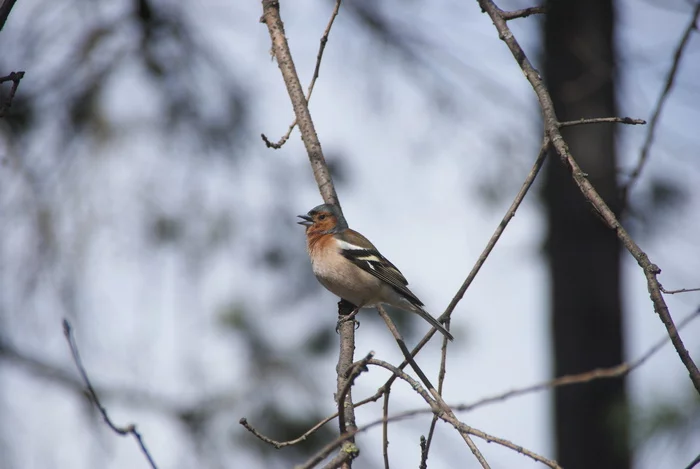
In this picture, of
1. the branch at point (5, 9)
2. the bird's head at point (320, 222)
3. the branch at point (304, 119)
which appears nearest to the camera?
the branch at point (5, 9)

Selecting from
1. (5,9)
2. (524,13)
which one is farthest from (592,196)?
(5,9)

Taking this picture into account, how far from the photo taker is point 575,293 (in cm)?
943

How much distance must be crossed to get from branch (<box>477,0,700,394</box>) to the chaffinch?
196cm

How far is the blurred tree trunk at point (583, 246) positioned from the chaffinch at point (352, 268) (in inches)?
145

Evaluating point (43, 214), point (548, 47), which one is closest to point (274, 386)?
point (43, 214)

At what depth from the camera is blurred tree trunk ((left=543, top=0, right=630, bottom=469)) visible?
8.95m

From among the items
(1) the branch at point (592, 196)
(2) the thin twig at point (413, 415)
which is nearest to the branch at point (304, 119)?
(1) the branch at point (592, 196)

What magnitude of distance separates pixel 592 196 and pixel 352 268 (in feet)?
9.40

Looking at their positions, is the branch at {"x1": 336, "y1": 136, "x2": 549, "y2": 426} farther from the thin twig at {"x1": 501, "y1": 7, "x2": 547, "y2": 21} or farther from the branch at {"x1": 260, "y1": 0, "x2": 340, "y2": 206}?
the branch at {"x1": 260, "y1": 0, "x2": 340, "y2": 206}

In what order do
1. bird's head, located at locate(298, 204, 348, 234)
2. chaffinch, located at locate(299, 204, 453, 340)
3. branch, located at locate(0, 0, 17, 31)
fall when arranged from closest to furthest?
branch, located at locate(0, 0, 17, 31) < chaffinch, located at locate(299, 204, 453, 340) < bird's head, located at locate(298, 204, 348, 234)

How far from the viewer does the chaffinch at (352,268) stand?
218 inches

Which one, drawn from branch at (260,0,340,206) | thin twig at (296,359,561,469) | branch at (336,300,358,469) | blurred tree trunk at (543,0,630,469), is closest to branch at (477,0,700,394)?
thin twig at (296,359,561,469)

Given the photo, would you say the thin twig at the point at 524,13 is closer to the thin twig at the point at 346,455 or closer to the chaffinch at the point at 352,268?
the chaffinch at the point at 352,268

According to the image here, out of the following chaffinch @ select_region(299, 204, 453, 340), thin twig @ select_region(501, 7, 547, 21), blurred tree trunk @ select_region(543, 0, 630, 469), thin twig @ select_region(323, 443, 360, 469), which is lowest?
thin twig @ select_region(323, 443, 360, 469)
